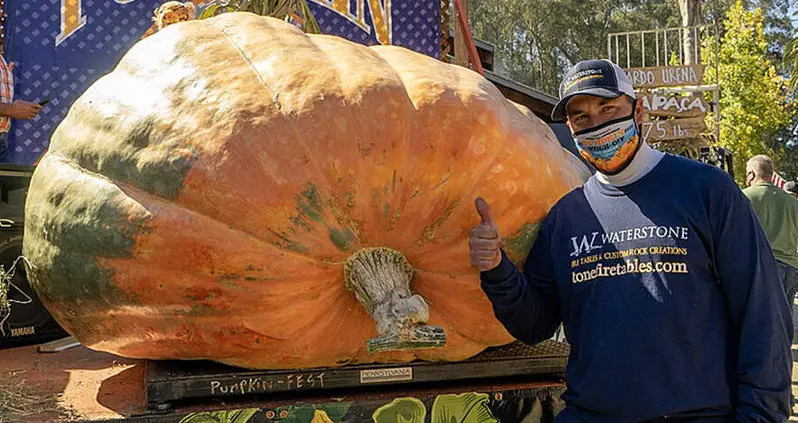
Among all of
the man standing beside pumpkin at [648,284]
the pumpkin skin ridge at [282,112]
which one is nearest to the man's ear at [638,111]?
the man standing beside pumpkin at [648,284]

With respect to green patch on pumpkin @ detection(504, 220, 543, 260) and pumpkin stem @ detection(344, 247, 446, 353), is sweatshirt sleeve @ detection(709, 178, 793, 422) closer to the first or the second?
green patch on pumpkin @ detection(504, 220, 543, 260)

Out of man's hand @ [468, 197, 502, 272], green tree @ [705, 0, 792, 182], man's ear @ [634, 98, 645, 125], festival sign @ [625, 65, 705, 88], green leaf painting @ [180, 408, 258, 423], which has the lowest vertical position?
green tree @ [705, 0, 792, 182]

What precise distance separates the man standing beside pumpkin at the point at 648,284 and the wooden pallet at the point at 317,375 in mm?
250

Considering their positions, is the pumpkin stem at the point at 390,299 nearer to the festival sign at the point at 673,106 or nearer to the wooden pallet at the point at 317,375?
the wooden pallet at the point at 317,375

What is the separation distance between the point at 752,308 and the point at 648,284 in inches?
9.8

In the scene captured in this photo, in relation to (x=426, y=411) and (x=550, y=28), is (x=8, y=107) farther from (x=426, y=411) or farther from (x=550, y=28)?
(x=550, y=28)

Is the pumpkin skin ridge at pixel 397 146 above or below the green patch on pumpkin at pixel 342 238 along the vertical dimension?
above

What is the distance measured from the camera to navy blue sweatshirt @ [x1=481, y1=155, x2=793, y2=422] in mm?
1871

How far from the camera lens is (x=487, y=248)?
2.04 meters

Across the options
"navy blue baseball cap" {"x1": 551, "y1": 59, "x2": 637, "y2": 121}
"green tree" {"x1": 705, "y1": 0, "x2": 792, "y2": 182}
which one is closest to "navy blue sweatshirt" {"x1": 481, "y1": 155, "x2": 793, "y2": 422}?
"navy blue baseball cap" {"x1": 551, "y1": 59, "x2": 637, "y2": 121}

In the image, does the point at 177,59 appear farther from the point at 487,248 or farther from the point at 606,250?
the point at 606,250

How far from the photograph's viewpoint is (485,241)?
2039mm

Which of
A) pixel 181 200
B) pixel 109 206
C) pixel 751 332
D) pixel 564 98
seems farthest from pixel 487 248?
pixel 109 206

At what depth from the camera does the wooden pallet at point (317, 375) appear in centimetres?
213
